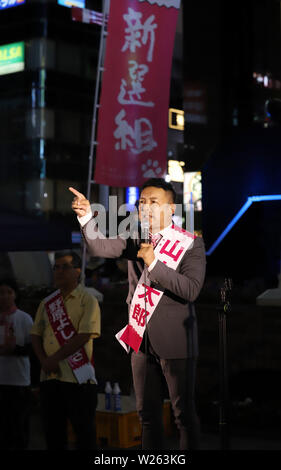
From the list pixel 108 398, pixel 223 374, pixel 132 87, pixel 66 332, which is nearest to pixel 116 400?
pixel 108 398

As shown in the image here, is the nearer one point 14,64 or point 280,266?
point 280,266

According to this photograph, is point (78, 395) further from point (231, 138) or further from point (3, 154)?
point (3, 154)

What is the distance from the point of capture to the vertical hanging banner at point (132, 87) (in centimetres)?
887

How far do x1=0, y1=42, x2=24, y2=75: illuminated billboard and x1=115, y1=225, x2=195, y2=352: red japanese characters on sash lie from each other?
43126 millimetres

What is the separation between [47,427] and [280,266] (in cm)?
760

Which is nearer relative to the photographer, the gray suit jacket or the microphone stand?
the gray suit jacket

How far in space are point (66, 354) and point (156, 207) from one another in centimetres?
157

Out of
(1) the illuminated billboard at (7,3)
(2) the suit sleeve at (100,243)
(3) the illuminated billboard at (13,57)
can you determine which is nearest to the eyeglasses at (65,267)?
(2) the suit sleeve at (100,243)

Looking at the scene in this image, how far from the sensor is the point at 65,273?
206 inches

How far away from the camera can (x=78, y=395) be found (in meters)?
5.03

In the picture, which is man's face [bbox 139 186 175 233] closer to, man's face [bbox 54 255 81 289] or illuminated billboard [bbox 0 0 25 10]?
man's face [bbox 54 255 81 289]

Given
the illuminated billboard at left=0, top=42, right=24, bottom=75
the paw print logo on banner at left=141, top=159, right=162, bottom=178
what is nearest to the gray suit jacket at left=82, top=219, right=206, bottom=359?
the paw print logo on banner at left=141, top=159, right=162, bottom=178

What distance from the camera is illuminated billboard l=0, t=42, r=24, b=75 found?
152 feet

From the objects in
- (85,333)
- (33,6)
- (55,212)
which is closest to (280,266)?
(85,333)
